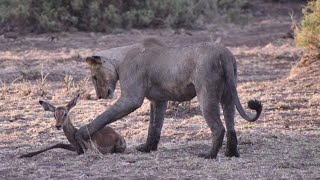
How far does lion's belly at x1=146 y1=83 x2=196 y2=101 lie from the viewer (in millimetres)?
9734

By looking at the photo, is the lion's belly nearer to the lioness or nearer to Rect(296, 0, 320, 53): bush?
the lioness

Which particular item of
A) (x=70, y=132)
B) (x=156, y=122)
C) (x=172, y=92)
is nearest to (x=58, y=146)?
(x=70, y=132)

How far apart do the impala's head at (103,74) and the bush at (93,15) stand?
1619 centimetres

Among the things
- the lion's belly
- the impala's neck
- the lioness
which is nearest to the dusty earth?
the impala's neck

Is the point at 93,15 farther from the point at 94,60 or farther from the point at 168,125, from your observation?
the point at 94,60

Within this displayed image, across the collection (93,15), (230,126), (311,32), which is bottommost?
(93,15)

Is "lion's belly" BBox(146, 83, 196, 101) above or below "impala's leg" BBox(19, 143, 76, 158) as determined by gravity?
above

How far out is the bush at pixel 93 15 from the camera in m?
26.8

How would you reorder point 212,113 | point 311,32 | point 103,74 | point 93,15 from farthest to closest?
point 93,15, point 311,32, point 103,74, point 212,113

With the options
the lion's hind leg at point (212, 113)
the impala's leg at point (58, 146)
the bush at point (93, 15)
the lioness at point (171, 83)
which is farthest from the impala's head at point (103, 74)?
the bush at point (93, 15)

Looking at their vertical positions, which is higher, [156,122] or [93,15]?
[156,122]

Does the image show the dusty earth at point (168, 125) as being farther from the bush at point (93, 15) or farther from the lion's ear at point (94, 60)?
the bush at point (93, 15)

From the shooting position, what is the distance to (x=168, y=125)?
12352 millimetres

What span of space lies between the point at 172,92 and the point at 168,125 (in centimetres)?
258
